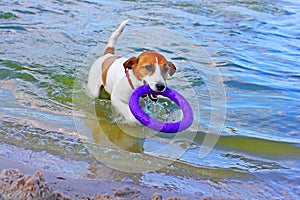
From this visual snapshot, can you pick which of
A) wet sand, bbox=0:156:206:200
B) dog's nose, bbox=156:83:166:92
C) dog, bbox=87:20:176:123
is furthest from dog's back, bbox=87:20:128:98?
wet sand, bbox=0:156:206:200

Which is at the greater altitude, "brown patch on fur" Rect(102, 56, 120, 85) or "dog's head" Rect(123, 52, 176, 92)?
"dog's head" Rect(123, 52, 176, 92)

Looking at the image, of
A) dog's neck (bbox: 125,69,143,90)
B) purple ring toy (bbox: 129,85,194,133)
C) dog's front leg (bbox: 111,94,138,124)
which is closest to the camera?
purple ring toy (bbox: 129,85,194,133)

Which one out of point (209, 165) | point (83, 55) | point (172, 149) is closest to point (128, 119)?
point (172, 149)

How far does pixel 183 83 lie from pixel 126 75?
71.9 inches

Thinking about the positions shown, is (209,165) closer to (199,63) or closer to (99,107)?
(99,107)

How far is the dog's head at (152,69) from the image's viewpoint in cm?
473

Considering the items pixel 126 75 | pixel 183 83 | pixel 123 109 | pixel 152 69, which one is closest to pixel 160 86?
pixel 152 69

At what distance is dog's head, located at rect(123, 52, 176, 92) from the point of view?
473cm

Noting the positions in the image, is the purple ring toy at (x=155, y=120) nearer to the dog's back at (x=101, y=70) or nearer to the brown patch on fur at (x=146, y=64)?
the brown patch on fur at (x=146, y=64)

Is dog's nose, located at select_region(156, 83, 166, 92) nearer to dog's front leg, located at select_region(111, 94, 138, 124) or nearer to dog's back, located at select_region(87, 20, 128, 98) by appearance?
dog's front leg, located at select_region(111, 94, 138, 124)

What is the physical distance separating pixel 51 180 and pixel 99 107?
7.73ft

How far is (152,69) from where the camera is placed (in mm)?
4879

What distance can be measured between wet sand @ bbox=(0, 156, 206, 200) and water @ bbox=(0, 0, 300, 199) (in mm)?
189

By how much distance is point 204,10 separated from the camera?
39.5 feet
